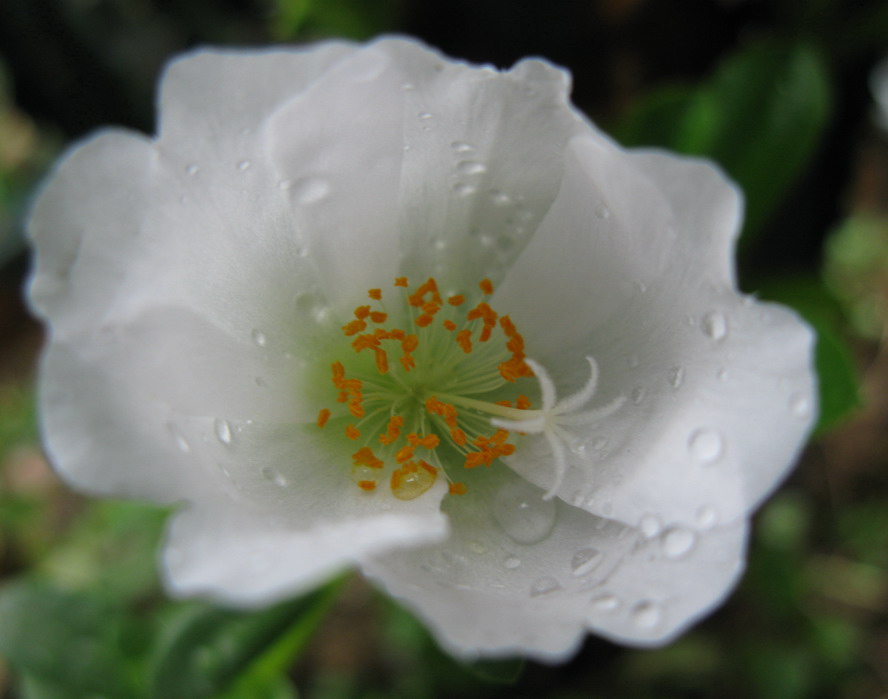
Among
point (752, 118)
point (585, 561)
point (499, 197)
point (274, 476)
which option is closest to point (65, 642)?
point (274, 476)

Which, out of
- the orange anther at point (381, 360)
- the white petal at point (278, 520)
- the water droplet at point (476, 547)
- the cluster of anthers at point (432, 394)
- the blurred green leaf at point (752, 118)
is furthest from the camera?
the blurred green leaf at point (752, 118)

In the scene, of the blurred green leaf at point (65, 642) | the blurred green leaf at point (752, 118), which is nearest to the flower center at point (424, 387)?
the blurred green leaf at point (752, 118)

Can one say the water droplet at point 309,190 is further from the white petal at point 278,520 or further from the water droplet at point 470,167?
the white petal at point 278,520

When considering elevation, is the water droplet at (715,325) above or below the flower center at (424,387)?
above

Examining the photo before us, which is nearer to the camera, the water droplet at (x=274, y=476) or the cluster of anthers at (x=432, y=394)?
the water droplet at (x=274, y=476)

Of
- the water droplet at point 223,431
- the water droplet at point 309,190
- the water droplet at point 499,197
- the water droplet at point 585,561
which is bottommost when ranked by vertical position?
the water droplet at point 585,561

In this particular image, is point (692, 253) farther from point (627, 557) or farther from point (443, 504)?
point (443, 504)
